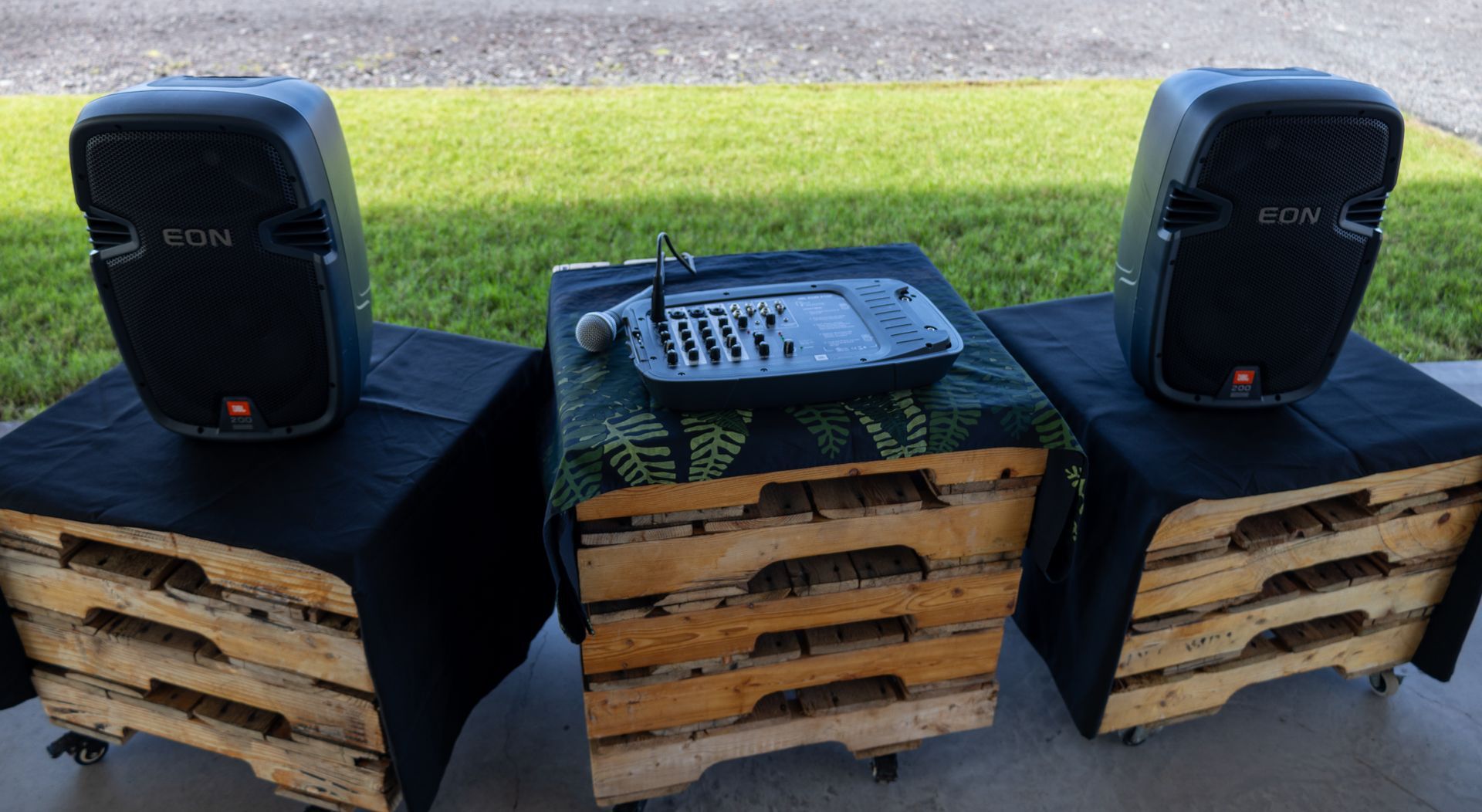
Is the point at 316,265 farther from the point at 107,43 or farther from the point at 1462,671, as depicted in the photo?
the point at 107,43

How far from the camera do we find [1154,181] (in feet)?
5.55

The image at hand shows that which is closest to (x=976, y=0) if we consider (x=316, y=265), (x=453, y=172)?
(x=453, y=172)

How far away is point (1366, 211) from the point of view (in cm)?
167

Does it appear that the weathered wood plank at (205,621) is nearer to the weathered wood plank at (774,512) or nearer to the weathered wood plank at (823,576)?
the weathered wood plank at (774,512)

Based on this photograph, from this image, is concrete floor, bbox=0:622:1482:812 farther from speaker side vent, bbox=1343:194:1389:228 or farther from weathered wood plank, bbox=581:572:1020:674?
speaker side vent, bbox=1343:194:1389:228

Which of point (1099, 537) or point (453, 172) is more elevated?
point (1099, 537)

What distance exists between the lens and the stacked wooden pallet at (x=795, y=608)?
1604 millimetres

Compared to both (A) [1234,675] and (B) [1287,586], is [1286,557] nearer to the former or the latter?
(B) [1287,586]

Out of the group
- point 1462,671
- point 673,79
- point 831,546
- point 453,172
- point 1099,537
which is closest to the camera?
point 831,546

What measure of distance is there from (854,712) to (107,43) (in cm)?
784

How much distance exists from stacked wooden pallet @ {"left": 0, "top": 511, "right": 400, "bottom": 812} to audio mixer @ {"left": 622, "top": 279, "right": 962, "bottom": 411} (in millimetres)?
636

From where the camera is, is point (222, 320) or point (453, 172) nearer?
point (222, 320)

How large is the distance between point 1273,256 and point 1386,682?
105 centimetres

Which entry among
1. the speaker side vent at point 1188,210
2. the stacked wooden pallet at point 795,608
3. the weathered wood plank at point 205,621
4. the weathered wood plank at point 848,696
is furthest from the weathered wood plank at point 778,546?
the speaker side vent at point 1188,210
